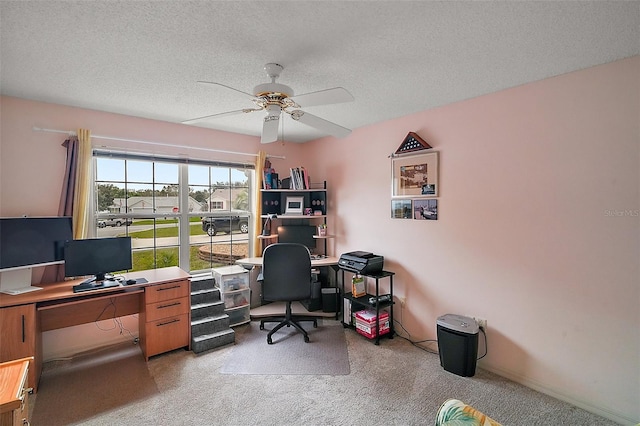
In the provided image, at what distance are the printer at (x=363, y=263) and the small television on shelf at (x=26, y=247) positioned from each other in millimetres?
2697

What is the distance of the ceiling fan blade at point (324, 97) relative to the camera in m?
1.76

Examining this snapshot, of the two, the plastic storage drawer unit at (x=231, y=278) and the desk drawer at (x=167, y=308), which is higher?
the plastic storage drawer unit at (x=231, y=278)

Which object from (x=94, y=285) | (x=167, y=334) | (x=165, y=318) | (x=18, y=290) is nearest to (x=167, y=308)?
(x=165, y=318)

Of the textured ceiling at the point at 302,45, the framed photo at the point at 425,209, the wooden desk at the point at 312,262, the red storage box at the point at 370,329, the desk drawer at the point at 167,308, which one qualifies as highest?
the textured ceiling at the point at 302,45

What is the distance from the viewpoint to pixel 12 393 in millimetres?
1235

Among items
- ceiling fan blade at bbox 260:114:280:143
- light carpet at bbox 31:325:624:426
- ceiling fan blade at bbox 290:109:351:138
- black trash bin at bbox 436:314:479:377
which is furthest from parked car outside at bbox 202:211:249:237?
black trash bin at bbox 436:314:479:377

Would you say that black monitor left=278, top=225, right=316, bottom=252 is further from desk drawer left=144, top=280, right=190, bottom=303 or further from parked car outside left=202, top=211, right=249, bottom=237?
desk drawer left=144, top=280, right=190, bottom=303

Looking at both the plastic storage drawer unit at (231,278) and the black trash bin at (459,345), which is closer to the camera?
the black trash bin at (459,345)

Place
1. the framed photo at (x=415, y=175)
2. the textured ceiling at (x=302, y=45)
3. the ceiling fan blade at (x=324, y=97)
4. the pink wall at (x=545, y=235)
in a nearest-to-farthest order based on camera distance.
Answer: the textured ceiling at (x=302, y=45) → the ceiling fan blade at (x=324, y=97) → the pink wall at (x=545, y=235) → the framed photo at (x=415, y=175)

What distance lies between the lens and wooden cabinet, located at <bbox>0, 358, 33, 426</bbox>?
1178mm

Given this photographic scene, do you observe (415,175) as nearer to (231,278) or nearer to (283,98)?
(283,98)

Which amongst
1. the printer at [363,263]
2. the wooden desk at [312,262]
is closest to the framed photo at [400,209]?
the printer at [363,263]

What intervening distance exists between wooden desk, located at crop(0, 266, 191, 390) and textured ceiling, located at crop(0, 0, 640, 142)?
167cm

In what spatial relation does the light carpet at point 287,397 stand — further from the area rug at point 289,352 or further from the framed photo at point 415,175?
the framed photo at point 415,175
